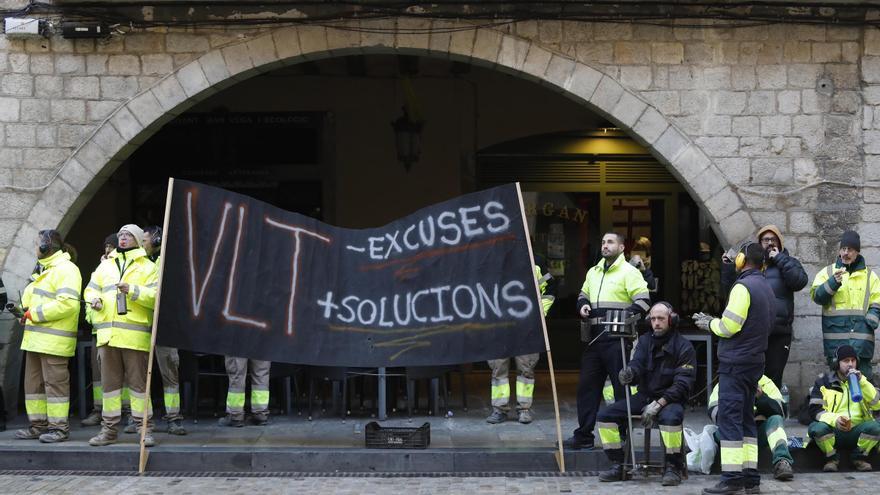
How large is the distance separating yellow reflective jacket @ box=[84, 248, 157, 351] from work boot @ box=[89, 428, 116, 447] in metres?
0.77

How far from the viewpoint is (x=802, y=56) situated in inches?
442

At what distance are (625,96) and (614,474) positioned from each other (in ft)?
13.6

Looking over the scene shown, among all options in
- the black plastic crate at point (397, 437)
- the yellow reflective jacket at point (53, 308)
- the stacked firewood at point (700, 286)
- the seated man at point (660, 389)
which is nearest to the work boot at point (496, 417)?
the black plastic crate at point (397, 437)

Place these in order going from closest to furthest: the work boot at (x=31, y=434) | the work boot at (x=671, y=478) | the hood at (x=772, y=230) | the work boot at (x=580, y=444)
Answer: the work boot at (x=671, y=478) < the work boot at (x=580, y=444) < the work boot at (x=31, y=434) < the hood at (x=772, y=230)

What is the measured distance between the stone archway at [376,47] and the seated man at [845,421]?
94.2 inches

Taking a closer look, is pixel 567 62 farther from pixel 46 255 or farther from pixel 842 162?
pixel 46 255

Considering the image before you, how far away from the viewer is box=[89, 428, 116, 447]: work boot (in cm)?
959

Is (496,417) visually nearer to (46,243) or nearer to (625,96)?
(625,96)

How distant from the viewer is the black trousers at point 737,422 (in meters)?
8.23

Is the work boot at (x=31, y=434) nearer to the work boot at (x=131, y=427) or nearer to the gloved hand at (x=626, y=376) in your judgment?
the work boot at (x=131, y=427)

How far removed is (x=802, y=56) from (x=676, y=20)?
133 centimetres

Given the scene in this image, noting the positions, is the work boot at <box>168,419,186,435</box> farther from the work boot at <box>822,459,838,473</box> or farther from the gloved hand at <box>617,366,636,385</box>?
the work boot at <box>822,459,838,473</box>

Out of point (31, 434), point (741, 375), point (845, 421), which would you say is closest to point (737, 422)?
point (741, 375)

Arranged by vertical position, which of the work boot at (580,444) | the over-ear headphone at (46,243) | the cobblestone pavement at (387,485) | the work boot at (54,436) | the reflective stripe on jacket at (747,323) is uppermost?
the over-ear headphone at (46,243)
